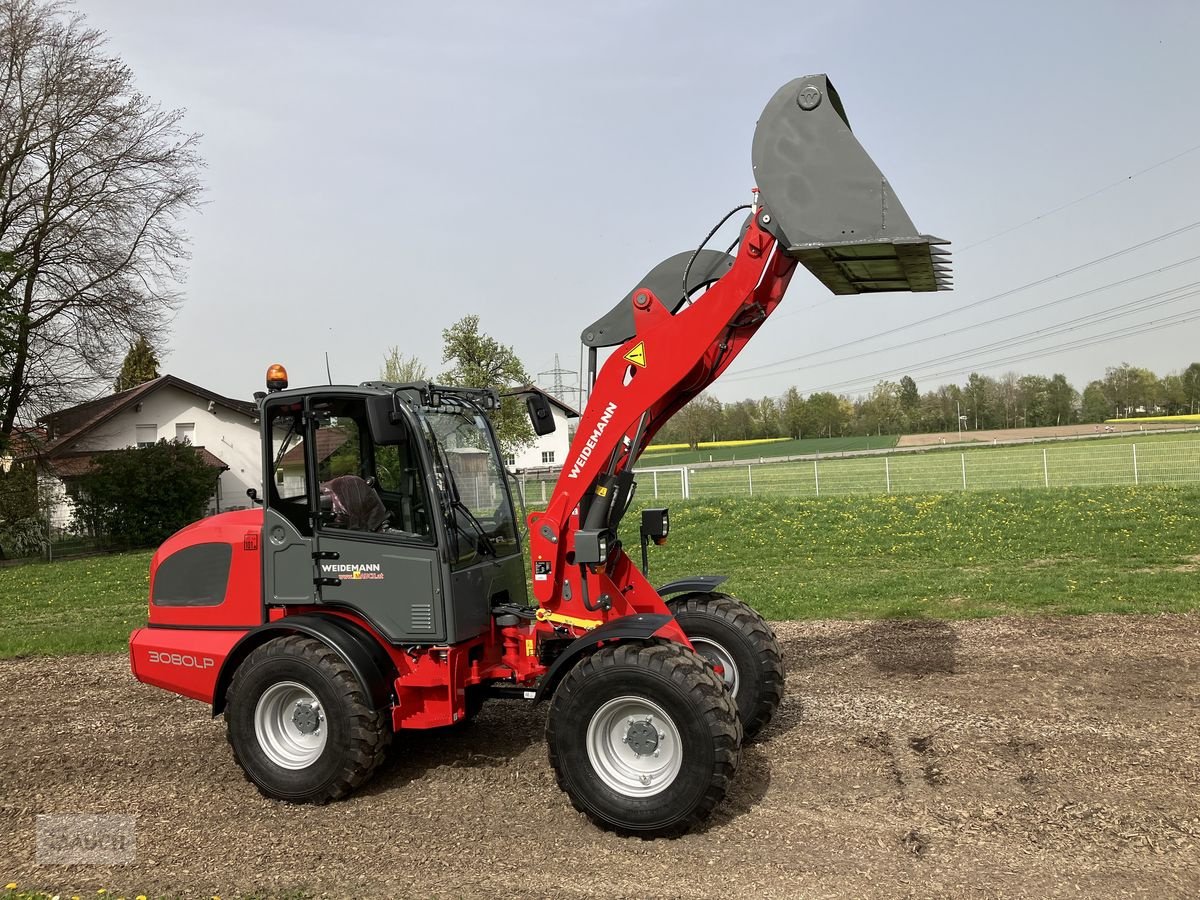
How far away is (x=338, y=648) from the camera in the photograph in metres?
5.87

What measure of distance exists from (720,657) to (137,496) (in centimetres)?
2653

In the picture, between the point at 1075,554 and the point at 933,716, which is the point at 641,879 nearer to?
the point at 933,716

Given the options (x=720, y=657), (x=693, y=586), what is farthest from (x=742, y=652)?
(x=693, y=586)

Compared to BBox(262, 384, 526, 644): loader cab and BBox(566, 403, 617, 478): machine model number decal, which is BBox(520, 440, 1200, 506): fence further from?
BBox(566, 403, 617, 478): machine model number decal

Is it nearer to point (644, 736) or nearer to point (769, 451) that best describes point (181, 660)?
point (644, 736)

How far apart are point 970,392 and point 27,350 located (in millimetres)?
74453

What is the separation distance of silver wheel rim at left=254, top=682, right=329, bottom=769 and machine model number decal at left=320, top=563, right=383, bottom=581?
2.35 feet

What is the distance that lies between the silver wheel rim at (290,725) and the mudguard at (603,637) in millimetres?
1456

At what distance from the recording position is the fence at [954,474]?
32.8m

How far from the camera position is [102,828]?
229 inches

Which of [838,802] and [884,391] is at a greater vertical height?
[884,391]

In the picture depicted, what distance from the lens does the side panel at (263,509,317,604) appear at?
6273mm

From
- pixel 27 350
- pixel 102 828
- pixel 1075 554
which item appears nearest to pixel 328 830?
pixel 102 828

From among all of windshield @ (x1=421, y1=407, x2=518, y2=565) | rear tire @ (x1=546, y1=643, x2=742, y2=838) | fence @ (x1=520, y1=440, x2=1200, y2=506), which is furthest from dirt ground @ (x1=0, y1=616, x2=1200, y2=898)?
fence @ (x1=520, y1=440, x2=1200, y2=506)
